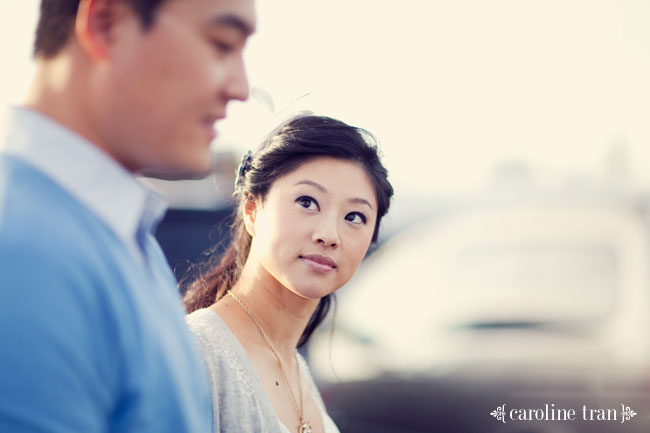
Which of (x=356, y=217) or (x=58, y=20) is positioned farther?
(x=356, y=217)

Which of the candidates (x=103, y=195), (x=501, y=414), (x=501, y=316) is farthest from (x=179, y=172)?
(x=501, y=316)

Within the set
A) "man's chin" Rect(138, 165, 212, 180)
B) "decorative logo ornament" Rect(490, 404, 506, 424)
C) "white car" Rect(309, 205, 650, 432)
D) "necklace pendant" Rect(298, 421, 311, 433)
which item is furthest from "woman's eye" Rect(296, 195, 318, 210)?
"decorative logo ornament" Rect(490, 404, 506, 424)

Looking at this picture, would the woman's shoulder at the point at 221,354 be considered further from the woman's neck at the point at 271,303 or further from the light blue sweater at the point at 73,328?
the light blue sweater at the point at 73,328

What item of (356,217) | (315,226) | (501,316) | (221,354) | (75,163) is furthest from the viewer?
(501,316)

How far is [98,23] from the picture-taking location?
2.92ft

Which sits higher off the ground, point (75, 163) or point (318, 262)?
point (318, 262)

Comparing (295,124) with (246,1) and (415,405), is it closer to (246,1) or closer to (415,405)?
(246,1)

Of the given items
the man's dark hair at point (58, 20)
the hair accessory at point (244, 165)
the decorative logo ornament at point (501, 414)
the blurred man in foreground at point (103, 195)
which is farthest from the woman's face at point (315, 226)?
the decorative logo ornament at point (501, 414)

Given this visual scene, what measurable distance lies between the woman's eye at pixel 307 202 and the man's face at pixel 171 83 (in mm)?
837

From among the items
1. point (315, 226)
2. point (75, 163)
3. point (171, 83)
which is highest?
point (315, 226)

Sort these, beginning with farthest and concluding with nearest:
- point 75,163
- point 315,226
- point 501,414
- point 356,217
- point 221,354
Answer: point 501,414, point 356,217, point 315,226, point 221,354, point 75,163

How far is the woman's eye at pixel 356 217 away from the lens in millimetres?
1834

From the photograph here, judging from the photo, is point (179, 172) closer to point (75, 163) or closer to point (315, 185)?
point (75, 163)

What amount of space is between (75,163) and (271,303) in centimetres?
104
